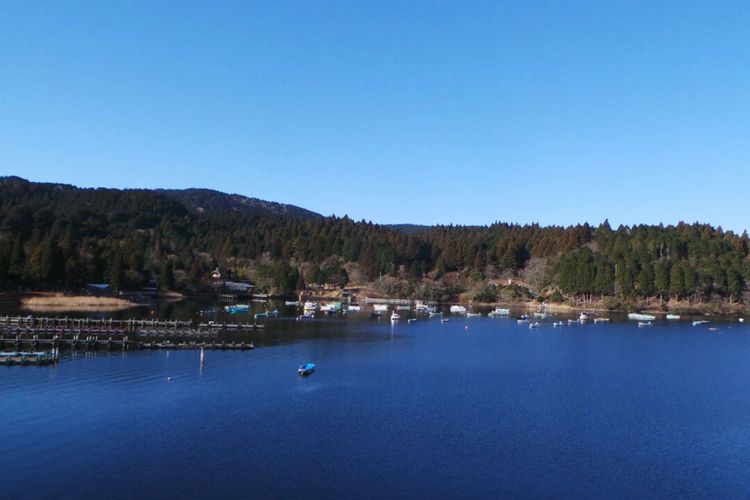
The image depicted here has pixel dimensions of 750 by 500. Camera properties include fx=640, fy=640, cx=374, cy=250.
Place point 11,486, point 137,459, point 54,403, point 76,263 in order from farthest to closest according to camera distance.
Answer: point 76,263
point 54,403
point 137,459
point 11,486

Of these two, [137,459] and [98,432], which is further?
[98,432]

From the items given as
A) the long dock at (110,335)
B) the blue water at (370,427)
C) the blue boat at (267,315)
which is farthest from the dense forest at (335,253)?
the blue water at (370,427)

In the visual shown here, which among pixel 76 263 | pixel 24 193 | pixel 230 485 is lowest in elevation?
pixel 230 485

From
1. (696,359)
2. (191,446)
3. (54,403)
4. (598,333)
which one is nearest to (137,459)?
(191,446)

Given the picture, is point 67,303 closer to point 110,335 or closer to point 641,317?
point 110,335

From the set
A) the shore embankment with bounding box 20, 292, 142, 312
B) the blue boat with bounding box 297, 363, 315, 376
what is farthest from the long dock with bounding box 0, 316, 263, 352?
the shore embankment with bounding box 20, 292, 142, 312

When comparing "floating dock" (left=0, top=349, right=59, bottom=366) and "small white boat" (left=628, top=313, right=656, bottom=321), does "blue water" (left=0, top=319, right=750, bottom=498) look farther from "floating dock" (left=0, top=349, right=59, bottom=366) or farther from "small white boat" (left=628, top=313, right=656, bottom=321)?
"small white boat" (left=628, top=313, right=656, bottom=321)

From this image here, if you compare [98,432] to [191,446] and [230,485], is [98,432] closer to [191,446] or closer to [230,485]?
[191,446]
